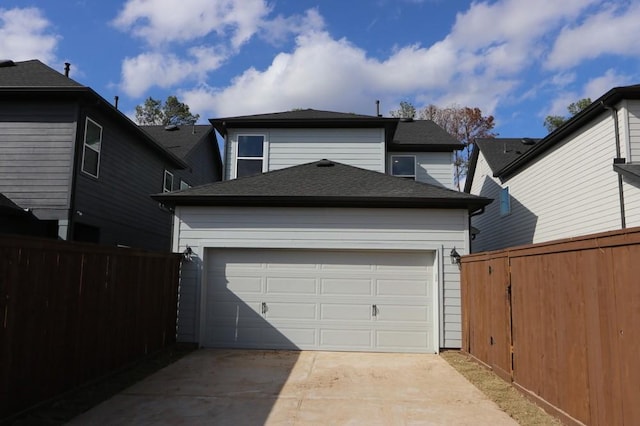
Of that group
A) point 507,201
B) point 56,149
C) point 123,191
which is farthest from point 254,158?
point 507,201

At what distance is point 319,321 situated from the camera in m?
9.10

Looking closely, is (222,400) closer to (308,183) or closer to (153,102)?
(308,183)

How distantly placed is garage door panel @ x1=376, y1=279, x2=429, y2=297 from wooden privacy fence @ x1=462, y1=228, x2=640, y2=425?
7.42 feet

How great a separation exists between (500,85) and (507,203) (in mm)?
15743

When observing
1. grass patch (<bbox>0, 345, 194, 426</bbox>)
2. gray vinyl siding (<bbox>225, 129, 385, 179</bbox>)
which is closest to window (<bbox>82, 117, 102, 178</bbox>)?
gray vinyl siding (<bbox>225, 129, 385, 179</bbox>)

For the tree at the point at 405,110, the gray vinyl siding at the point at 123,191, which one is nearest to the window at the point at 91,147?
the gray vinyl siding at the point at 123,191

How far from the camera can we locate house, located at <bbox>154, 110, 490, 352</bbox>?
356 inches

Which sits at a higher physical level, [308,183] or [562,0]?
[562,0]

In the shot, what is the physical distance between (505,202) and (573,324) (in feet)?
40.9

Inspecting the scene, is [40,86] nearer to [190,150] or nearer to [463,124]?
[190,150]

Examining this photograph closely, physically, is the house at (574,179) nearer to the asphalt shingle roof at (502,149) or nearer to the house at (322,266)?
the asphalt shingle roof at (502,149)

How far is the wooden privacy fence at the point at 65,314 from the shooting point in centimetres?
434

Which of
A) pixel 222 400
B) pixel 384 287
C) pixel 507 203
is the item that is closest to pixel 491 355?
pixel 384 287

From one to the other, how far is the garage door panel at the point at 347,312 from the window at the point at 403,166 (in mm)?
7115
